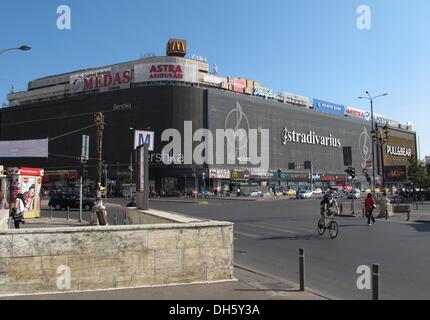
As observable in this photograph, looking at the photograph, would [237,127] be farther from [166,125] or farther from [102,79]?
[102,79]

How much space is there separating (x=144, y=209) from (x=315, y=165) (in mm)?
121829

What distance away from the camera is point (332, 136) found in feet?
465

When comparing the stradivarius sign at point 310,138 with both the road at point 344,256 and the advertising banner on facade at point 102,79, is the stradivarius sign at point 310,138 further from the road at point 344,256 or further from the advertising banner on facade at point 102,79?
the road at point 344,256

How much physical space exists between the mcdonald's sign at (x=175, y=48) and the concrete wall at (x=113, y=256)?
9564 centimetres

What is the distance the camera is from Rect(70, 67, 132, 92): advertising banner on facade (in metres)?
105

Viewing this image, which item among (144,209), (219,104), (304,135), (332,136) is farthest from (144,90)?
(144,209)

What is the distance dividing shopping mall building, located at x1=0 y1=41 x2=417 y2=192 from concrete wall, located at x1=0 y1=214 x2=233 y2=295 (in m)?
83.7

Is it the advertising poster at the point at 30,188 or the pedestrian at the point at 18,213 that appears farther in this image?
the advertising poster at the point at 30,188

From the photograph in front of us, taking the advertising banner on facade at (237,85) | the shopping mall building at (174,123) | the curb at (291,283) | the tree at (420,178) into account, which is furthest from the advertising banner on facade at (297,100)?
the curb at (291,283)

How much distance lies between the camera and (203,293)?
28.0 feet

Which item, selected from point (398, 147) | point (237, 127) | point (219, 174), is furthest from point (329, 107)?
point (219, 174)

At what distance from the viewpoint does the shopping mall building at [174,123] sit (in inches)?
3937

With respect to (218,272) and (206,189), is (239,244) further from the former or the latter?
(206,189)

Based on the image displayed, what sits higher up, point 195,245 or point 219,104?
point 219,104
